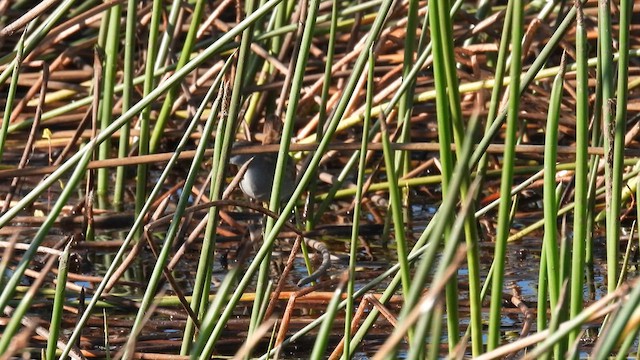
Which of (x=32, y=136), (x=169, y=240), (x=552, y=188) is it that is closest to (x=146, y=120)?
(x=32, y=136)

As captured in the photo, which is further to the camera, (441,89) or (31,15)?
(31,15)

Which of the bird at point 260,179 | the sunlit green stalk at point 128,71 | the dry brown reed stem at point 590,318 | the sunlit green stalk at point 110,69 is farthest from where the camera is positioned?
the bird at point 260,179

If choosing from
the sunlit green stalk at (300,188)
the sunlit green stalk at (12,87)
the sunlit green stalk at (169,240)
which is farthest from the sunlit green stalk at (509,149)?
the sunlit green stalk at (12,87)

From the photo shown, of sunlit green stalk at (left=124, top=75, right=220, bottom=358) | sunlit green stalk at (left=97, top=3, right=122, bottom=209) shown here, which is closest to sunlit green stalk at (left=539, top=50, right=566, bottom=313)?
sunlit green stalk at (left=124, top=75, right=220, bottom=358)

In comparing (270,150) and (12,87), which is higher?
(12,87)

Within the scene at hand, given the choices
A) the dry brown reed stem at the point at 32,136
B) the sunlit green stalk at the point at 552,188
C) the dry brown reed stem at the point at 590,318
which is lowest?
the dry brown reed stem at the point at 590,318

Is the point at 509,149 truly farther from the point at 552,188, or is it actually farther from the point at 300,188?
the point at 300,188

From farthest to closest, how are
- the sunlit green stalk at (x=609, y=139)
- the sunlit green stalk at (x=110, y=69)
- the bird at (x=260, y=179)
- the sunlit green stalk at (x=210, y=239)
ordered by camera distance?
the bird at (x=260, y=179)
the sunlit green stalk at (x=110, y=69)
the sunlit green stalk at (x=210, y=239)
the sunlit green stalk at (x=609, y=139)

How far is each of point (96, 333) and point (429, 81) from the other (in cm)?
206

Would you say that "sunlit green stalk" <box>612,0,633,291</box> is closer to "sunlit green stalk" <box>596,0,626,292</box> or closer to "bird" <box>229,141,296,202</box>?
"sunlit green stalk" <box>596,0,626,292</box>

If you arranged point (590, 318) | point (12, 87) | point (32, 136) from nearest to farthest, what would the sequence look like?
point (590, 318) → point (12, 87) → point (32, 136)

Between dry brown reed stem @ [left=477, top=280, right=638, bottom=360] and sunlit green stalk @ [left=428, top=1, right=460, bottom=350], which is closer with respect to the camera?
dry brown reed stem @ [left=477, top=280, right=638, bottom=360]

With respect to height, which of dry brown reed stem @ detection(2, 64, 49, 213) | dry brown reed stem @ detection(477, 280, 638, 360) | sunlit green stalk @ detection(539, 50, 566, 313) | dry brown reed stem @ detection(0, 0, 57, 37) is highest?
dry brown reed stem @ detection(0, 0, 57, 37)

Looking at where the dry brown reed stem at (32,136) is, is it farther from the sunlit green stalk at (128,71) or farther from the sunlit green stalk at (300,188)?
the sunlit green stalk at (300,188)
